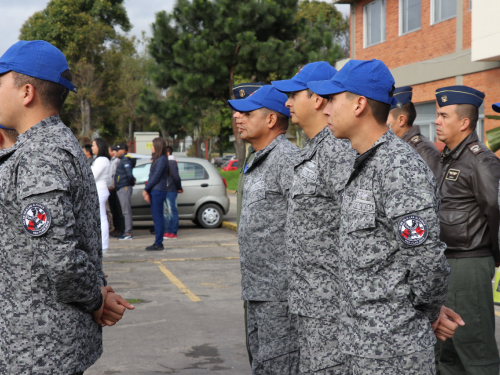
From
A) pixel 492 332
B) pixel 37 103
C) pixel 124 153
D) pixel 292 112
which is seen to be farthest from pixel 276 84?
pixel 124 153

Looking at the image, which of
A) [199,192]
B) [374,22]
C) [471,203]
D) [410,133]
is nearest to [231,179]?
[374,22]

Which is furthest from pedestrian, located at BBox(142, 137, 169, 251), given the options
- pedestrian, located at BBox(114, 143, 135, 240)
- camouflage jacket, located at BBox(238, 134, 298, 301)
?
camouflage jacket, located at BBox(238, 134, 298, 301)

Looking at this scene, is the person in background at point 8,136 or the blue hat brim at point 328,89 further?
the person in background at point 8,136

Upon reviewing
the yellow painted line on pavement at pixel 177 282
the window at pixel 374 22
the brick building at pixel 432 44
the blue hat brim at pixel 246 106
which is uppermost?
the window at pixel 374 22

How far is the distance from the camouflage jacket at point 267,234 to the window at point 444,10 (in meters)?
13.4

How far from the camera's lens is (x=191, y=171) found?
556 inches

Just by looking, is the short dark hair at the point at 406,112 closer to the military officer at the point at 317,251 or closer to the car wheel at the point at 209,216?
the military officer at the point at 317,251

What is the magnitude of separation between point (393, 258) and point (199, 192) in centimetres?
A: 1172

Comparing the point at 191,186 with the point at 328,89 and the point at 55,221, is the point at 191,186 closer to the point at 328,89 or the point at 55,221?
the point at 328,89

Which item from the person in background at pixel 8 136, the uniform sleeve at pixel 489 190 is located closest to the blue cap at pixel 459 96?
the uniform sleeve at pixel 489 190

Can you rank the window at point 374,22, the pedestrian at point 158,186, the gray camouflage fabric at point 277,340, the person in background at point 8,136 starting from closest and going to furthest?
the gray camouflage fabric at point 277,340 → the person in background at point 8,136 → the pedestrian at point 158,186 → the window at point 374,22

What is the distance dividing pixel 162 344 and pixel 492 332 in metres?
2.95

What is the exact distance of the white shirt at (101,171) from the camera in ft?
33.3

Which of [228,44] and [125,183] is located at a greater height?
[228,44]
